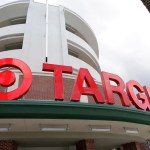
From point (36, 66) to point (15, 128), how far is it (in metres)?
7.60

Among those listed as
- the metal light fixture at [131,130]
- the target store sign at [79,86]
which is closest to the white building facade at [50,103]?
the metal light fixture at [131,130]

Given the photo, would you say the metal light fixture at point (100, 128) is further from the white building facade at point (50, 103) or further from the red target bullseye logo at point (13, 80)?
the red target bullseye logo at point (13, 80)

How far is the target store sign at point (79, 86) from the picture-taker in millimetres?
11625

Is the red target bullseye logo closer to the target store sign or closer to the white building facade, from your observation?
the target store sign

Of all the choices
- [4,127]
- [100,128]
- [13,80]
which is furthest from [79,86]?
[4,127]

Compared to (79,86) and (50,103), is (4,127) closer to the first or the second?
(50,103)

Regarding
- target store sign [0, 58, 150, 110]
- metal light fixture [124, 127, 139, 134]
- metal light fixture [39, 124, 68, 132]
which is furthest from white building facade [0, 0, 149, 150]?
target store sign [0, 58, 150, 110]

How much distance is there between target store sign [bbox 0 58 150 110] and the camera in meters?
11.6

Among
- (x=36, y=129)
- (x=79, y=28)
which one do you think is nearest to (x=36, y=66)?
(x=36, y=129)

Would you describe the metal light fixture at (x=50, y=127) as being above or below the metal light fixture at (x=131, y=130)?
below

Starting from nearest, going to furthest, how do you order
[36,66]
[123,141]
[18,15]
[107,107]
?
[107,107] < [123,141] < [36,66] < [18,15]

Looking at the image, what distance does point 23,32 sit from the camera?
21.3 metres

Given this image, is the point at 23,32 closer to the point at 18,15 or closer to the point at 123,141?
the point at 18,15

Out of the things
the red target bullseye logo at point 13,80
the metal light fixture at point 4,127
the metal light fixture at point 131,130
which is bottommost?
the metal light fixture at point 4,127
